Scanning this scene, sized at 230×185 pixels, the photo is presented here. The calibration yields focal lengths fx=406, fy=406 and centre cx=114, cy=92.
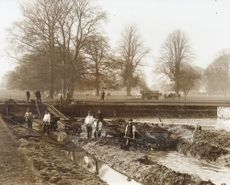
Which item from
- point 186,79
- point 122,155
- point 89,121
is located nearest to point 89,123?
point 89,121

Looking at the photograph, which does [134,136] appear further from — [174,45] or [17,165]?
[174,45]

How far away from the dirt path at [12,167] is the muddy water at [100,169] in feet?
11.3

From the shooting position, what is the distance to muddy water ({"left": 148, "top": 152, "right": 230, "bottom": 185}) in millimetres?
18391

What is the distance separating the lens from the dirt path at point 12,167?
1431cm

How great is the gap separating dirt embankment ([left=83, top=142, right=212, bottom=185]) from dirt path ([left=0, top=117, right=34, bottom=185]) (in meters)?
4.89

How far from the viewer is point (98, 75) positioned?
61.0 meters

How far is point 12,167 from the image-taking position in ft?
54.0

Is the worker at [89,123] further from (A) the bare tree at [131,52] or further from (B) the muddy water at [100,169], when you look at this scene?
(A) the bare tree at [131,52]

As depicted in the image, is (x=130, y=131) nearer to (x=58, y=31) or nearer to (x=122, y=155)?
(x=122, y=155)

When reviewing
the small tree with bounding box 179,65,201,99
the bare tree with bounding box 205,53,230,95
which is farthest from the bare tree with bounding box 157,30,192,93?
the bare tree with bounding box 205,53,230,95

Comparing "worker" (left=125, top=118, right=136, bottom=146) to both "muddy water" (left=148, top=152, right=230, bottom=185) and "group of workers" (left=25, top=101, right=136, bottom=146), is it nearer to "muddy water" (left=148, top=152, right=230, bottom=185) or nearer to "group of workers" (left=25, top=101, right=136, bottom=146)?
"group of workers" (left=25, top=101, right=136, bottom=146)

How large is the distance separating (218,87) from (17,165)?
11221 centimetres

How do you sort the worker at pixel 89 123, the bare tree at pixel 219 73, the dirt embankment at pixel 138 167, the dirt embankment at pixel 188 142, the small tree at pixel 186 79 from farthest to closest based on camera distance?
1. the bare tree at pixel 219 73
2. the small tree at pixel 186 79
3. the worker at pixel 89 123
4. the dirt embankment at pixel 188 142
5. the dirt embankment at pixel 138 167

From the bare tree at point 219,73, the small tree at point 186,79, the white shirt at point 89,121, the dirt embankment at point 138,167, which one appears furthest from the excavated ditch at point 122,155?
the bare tree at point 219,73
